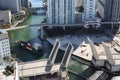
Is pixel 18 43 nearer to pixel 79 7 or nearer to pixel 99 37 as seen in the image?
pixel 99 37

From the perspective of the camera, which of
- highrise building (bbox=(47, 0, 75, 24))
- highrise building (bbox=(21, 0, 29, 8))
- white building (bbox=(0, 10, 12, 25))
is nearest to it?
highrise building (bbox=(47, 0, 75, 24))

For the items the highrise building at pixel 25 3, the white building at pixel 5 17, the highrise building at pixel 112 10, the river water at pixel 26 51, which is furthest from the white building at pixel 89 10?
the highrise building at pixel 25 3

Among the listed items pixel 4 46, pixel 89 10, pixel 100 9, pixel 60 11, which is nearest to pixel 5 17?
pixel 60 11

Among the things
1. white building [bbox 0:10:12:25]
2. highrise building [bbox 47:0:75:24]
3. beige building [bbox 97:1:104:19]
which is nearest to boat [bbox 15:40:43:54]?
highrise building [bbox 47:0:75:24]

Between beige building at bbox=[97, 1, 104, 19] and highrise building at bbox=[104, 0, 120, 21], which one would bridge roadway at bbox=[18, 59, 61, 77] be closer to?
highrise building at bbox=[104, 0, 120, 21]

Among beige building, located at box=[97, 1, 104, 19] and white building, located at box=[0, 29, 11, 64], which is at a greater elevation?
beige building, located at box=[97, 1, 104, 19]

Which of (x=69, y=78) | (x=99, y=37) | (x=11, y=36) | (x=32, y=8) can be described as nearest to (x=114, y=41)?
(x=99, y=37)

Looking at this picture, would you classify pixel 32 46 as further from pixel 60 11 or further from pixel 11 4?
pixel 11 4

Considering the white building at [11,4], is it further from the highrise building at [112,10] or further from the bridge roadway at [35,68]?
the bridge roadway at [35,68]
